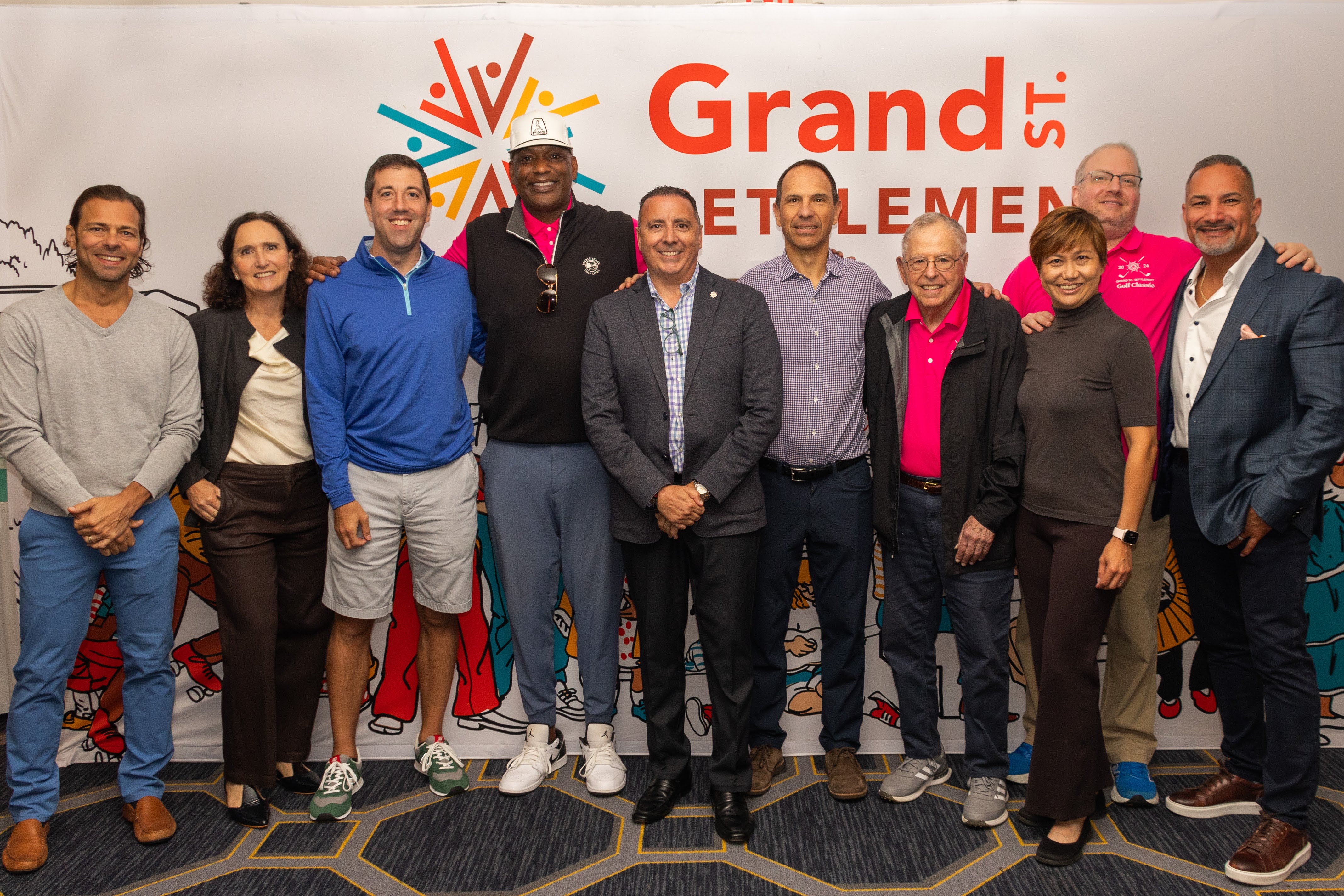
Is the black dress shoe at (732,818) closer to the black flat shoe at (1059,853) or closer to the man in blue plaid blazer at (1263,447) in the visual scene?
the black flat shoe at (1059,853)

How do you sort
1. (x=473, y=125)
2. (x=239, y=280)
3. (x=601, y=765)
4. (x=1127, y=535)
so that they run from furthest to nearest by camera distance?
(x=473, y=125) → (x=601, y=765) → (x=239, y=280) → (x=1127, y=535)

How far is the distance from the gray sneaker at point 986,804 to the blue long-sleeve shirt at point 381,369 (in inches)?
80.5

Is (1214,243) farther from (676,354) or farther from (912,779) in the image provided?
(912,779)

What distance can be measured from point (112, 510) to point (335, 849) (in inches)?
49.3

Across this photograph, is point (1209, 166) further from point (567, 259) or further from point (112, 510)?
point (112, 510)

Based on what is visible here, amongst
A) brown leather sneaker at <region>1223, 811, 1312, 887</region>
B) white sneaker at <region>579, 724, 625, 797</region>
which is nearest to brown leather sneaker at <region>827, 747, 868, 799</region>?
white sneaker at <region>579, 724, 625, 797</region>

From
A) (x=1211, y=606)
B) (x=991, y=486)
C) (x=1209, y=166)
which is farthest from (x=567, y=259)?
(x=1211, y=606)

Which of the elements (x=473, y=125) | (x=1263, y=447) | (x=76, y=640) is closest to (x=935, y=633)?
(x=1263, y=447)

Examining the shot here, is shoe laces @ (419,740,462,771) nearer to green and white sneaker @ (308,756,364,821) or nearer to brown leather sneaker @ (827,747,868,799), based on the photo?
green and white sneaker @ (308,756,364,821)

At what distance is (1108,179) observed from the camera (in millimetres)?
2920

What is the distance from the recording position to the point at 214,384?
2838 mm

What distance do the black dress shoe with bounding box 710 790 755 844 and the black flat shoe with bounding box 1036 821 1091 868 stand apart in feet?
2.82

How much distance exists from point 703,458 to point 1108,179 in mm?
1696

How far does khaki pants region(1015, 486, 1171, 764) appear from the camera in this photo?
290 cm
